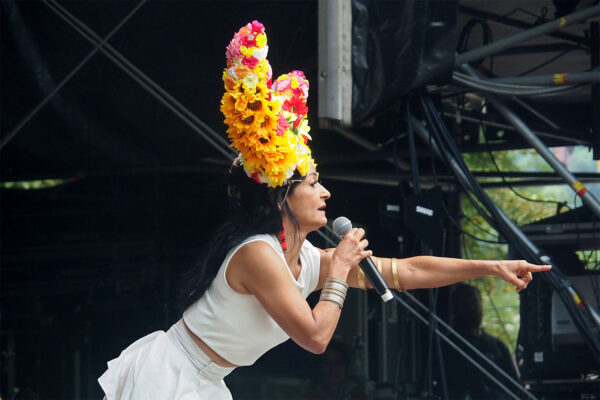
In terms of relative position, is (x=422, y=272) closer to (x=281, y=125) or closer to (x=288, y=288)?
(x=288, y=288)

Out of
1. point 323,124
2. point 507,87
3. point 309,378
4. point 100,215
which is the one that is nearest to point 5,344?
point 100,215

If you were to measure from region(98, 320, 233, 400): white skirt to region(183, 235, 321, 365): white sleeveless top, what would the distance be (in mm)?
74

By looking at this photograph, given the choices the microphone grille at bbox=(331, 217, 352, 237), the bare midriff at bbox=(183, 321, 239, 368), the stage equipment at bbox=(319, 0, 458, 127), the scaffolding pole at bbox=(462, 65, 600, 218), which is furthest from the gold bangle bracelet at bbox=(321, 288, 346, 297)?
the scaffolding pole at bbox=(462, 65, 600, 218)

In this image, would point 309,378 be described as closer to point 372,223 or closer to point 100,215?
point 372,223

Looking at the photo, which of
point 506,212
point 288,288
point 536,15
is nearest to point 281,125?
point 288,288

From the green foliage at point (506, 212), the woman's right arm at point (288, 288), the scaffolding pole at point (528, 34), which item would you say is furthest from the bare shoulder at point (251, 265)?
the green foliage at point (506, 212)

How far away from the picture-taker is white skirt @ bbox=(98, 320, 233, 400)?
9.96 ft

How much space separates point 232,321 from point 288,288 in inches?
11.1

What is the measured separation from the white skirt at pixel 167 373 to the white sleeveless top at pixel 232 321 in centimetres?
7

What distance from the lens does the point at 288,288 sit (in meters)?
2.86

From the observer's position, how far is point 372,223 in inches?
265

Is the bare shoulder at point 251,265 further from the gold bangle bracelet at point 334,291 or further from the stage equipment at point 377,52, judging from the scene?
the stage equipment at point 377,52

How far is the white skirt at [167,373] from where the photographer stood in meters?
3.04

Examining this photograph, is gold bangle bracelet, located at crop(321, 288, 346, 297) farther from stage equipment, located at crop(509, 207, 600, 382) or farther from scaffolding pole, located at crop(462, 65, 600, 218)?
stage equipment, located at crop(509, 207, 600, 382)
